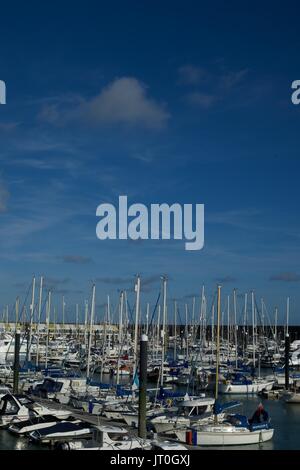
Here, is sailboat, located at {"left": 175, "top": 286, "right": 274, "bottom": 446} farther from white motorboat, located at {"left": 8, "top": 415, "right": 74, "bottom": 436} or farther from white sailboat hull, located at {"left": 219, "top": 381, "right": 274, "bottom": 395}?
white sailboat hull, located at {"left": 219, "top": 381, "right": 274, "bottom": 395}

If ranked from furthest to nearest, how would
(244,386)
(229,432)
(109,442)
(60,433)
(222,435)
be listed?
(244,386)
(229,432)
(222,435)
(60,433)
(109,442)

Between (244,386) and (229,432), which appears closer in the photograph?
(229,432)

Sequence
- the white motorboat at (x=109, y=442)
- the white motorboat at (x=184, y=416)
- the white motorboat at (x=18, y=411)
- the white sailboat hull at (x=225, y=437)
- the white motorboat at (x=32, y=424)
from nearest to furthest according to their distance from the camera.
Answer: the white motorboat at (x=109, y=442), the white sailboat hull at (x=225, y=437), the white motorboat at (x=32, y=424), the white motorboat at (x=184, y=416), the white motorboat at (x=18, y=411)

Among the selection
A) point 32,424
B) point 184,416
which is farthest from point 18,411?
point 184,416

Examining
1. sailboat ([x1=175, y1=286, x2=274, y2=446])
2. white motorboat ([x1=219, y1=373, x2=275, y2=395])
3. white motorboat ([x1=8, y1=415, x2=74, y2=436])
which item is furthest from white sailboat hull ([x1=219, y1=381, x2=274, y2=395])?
white motorboat ([x1=8, y1=415, x2=74, y2=436])

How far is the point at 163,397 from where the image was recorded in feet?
123

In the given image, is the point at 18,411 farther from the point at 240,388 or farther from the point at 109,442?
the point at 240,388

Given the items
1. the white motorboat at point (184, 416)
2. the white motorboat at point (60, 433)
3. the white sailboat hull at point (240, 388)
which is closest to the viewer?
the white motorboat at point (60, 433)

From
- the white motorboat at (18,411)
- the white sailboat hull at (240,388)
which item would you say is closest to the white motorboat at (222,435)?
the white motorboat at (18,411)

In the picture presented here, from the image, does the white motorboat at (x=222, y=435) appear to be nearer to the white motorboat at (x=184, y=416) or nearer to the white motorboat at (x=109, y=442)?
the white motorboat at (x=184, y=416)

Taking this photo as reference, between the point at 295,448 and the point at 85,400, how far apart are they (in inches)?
519

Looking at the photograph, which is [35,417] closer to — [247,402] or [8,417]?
[8,417]

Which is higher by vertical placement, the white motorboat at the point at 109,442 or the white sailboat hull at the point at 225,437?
the white motorboat at the point at 109,442

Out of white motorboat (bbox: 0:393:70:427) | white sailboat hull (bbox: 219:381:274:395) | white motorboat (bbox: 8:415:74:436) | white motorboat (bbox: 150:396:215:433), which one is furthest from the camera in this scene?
white sailboat hull (bbox: 219:381:274:395)
